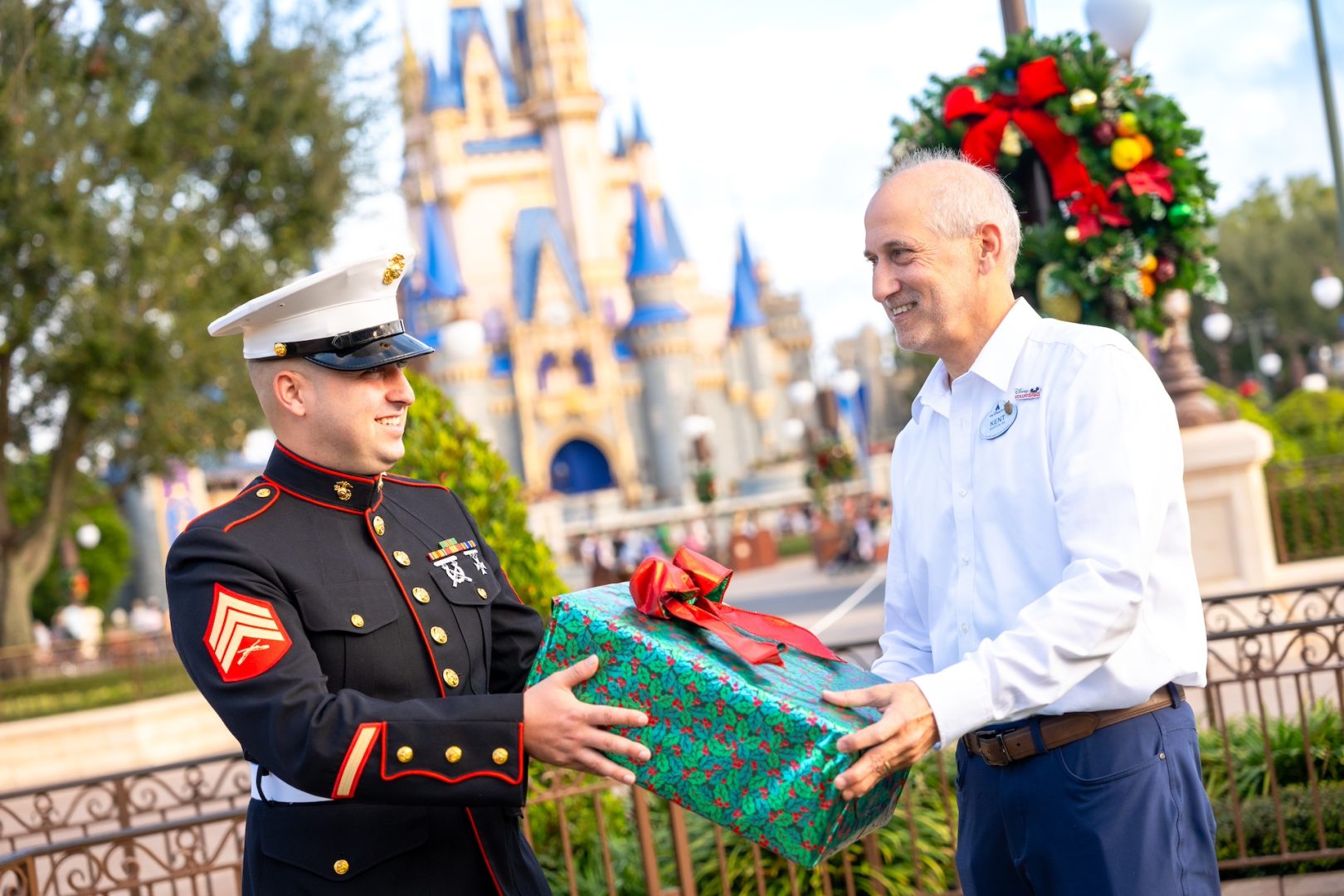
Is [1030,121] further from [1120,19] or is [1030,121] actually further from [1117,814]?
[1117,814]

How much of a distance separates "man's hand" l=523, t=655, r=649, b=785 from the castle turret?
59373 millimetres

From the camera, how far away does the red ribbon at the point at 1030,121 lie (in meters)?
5.70

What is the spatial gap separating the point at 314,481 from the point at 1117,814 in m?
1.77

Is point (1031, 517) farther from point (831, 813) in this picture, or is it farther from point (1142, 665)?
point (831, 813)

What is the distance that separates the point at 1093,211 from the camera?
19.6 ft

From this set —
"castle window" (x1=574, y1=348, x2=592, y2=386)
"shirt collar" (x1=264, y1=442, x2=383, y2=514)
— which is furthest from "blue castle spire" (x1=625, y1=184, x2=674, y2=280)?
"shirt collar" (x1=264, y1=442, x2=383, y2=514)

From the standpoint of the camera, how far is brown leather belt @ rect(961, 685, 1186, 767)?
258cm

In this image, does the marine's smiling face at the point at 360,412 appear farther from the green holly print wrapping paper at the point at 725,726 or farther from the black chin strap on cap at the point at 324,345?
the green holly print wrapping paper at the point at 725,726

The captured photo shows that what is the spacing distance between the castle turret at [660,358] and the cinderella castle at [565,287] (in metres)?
0.08

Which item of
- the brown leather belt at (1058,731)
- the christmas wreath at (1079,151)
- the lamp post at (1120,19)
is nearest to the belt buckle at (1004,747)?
the brown leather belt at (1058,731)

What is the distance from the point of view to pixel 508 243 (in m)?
67.1

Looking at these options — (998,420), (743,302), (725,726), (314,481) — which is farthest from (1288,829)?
(743,302)

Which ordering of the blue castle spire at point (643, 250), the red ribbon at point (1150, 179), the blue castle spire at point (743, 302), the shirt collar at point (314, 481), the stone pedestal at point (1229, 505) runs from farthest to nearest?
the blue castle spire at point (743, 302) → the blue castle spire at point (643, 250) → the stone pedestal at point (1229, 505) → the red ribbon at point (1150, 179) → the shirt collar at point (314, 481)

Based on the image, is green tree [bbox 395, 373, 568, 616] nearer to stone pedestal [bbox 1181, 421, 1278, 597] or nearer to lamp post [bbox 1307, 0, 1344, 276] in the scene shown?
stone pedestal [bbox 1181, 421, 1278, 597]
